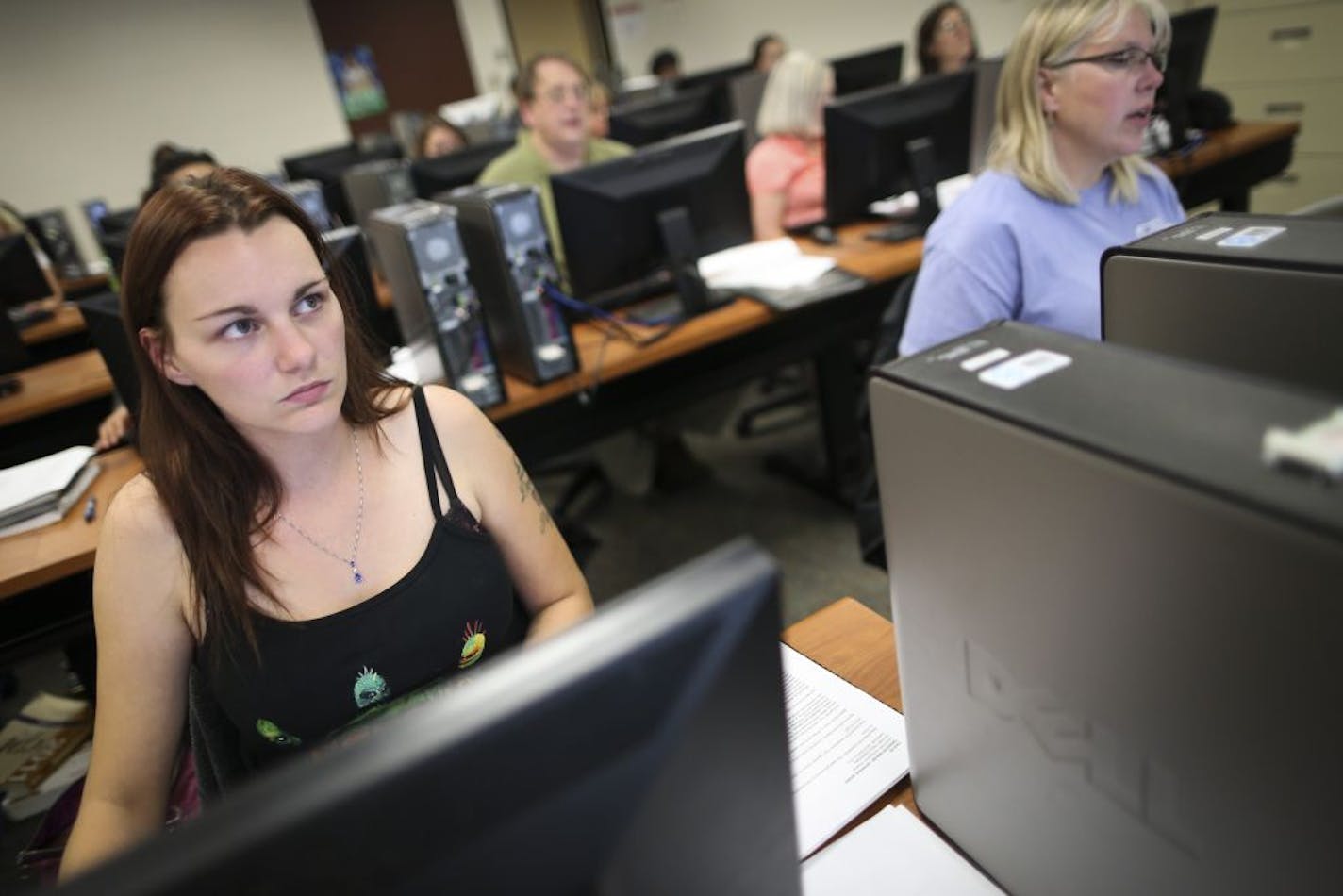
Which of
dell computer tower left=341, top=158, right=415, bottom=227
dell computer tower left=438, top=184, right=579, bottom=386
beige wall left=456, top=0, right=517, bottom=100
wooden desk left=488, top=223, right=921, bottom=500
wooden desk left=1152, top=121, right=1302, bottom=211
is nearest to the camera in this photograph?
dell computer tower left=438, top=184, right=579, bottom=386

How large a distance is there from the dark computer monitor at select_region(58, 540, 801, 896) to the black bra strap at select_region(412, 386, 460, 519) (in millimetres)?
703

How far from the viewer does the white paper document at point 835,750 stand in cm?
72

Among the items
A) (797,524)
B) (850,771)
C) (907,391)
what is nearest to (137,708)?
(850,771)

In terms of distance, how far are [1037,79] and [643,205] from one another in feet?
3.13

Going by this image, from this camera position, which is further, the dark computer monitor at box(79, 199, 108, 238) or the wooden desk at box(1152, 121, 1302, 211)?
the dark computer monitor at box(79, 199, 108, 238)

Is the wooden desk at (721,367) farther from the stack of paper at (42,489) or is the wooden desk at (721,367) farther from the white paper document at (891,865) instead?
the white paper document at (891,865)

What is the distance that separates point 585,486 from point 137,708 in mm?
2095

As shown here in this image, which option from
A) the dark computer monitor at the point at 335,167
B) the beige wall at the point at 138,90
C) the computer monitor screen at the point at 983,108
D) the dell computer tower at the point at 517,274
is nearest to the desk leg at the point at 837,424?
the computer monitor screen at the point at 983,108

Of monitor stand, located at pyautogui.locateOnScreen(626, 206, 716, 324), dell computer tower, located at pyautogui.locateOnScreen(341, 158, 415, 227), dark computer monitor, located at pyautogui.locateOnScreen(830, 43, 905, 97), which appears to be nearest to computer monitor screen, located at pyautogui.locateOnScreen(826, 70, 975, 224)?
monitor stand, located at pyautogui.locateOnScreen(626, 206, 716, 324)

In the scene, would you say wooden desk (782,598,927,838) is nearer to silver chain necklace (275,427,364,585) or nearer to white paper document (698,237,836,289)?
silver chain necklace (275,427,364,585)

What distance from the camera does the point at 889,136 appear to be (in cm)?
241

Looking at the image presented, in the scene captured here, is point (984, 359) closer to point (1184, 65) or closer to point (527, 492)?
point (527, 492)

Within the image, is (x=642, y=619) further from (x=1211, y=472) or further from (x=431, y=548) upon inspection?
(x=431, y=548)

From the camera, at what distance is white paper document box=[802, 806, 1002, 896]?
634mm
